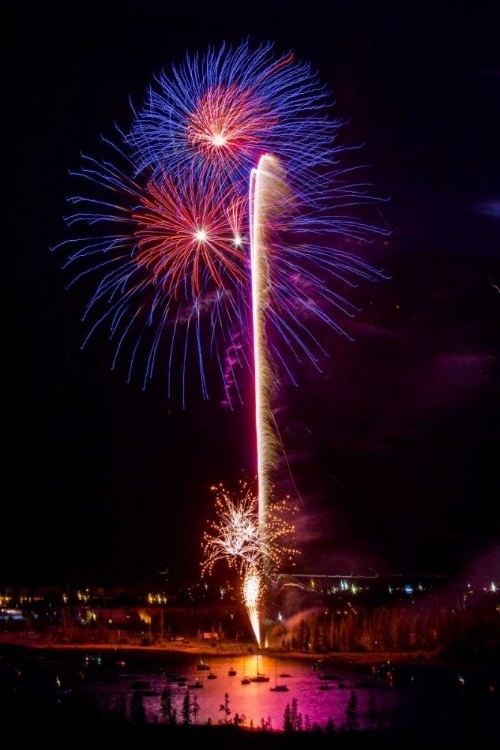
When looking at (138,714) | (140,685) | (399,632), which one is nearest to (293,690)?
(140,685)

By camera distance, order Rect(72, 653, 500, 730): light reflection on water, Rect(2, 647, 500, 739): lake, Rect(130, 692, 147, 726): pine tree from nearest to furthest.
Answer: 1. Rect(130, 692, 147, 726): pine tree
2. Rect(2, 647, 500, 739): lake
3. Rect(72, 653, 500, 730): light reflection on water

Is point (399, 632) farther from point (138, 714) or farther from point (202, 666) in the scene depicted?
point (138, 714)

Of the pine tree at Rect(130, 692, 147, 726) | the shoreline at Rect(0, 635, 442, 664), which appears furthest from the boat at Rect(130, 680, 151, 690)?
the pine tree at Rect(130, 692, 147, 726)

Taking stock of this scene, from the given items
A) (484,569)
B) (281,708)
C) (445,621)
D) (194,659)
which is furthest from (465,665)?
(484,569)

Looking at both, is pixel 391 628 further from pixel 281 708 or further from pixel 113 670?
pixel 281 708

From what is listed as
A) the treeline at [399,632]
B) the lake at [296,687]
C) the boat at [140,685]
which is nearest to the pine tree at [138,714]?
the lake at [296,687]

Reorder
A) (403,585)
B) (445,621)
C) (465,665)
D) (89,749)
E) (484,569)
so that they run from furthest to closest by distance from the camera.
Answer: (403,585) → (484,569) → (445,621) → (465,665) → (89,749)

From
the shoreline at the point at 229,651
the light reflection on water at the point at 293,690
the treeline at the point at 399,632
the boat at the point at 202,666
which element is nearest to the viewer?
the light reflection on water at the point at 293,690

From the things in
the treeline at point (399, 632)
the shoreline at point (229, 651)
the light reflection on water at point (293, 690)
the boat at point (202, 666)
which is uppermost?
the treeline at point (399, 632)

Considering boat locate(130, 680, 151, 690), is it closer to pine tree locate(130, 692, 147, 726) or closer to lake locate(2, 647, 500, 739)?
lake locate(2, 647, 500, 739)

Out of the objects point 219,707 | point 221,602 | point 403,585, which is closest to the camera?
point 219,707

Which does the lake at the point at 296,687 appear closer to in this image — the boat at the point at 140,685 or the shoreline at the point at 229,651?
the boat at the point at 140,685

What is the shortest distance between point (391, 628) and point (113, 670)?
9009mm

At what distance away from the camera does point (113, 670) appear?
1970 cm
